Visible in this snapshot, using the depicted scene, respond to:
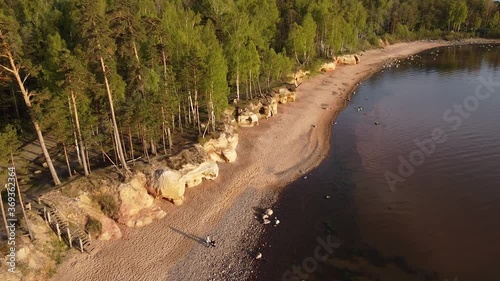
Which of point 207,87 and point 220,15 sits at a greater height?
point 220,15

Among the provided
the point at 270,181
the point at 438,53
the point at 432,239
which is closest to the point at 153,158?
the point at 270,181

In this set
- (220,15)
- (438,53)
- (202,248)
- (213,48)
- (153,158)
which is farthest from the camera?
(438,53)

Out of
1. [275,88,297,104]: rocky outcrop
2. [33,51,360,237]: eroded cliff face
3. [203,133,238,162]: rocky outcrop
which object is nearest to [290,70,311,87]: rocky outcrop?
[275,88,297,104]: rocky outcrop

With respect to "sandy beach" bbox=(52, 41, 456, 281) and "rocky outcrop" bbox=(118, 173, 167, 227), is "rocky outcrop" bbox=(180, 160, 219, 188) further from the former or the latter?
"rocky outcrop" bbox=(118, 173, 167, 227)

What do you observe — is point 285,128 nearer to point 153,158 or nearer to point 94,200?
point 153,158

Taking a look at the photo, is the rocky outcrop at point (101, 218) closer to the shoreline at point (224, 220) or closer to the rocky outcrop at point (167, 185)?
the shoreline at point (224, 220)

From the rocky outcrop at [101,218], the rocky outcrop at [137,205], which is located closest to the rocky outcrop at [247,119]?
the rocky outcrop at [137,205]

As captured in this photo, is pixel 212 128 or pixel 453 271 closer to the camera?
pixel 453 271
